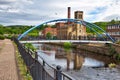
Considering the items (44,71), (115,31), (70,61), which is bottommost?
(70,61)

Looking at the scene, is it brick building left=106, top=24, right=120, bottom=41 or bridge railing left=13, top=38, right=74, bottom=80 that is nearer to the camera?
bridge railing left=13, top=38, right=74, bottom=80

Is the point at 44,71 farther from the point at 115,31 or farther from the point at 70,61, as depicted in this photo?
the point at 115,31

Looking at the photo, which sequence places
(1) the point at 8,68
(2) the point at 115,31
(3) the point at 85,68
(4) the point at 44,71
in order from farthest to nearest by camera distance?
(2) the point at 115,31, (3) the point at 85,68, (1) the point at 8,68, (4) the point at 44,71

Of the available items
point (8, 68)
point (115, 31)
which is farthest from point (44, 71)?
point (115, 31)

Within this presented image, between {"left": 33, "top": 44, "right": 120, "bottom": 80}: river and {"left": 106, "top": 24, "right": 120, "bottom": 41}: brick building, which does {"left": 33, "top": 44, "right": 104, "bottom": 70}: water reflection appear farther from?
{"left": 106, "top": 24, "right": 120, "bottom": 41}: brick building

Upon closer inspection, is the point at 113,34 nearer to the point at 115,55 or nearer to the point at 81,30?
the point at 81,30

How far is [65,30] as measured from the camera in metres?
111

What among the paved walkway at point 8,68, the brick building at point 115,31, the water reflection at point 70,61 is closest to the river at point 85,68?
the water reflection at point 70,61

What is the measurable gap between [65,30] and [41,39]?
168 feet

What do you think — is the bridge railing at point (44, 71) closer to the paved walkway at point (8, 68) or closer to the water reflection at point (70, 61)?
the paved walkway at point (8, 68)

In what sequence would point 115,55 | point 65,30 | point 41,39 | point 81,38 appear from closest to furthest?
point 115,55 → point 41,39 → point 81,38 → point 65,30

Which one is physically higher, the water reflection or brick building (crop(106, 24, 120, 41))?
brick building (crop(106, 24, 120, 41))

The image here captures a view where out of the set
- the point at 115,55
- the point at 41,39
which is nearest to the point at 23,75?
the point at 115,55

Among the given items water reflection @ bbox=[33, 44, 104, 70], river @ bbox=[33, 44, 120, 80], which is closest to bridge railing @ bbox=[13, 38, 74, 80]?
river @ bbox=[33, 44, 120, 80]
